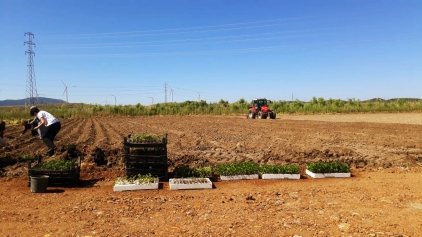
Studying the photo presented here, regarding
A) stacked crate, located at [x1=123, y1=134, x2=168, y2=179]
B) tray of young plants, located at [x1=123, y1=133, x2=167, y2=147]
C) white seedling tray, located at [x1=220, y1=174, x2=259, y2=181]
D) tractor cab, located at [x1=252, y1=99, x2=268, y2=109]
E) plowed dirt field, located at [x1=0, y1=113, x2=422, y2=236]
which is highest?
tractor cab, located at [x1=252, y1=99, x2=268, y2=109]

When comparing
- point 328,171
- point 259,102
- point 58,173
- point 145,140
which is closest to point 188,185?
point 145,140

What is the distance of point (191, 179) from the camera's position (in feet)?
24.3

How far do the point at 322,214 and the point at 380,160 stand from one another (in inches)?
225

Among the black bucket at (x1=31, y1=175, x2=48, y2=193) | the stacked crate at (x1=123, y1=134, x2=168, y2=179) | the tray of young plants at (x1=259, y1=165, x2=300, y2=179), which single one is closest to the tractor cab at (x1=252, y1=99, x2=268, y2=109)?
the tray of young plants at (x1=259, y1=165, x2=300, y2=179)

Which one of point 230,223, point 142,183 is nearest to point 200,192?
point 142,183

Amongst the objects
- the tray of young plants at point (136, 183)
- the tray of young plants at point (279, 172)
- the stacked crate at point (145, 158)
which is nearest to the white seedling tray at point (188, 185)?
the tray of young plants at point (136, 183)

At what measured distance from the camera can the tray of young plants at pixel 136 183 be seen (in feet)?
22.9

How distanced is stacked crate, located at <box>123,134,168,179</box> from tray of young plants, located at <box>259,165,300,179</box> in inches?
94.2

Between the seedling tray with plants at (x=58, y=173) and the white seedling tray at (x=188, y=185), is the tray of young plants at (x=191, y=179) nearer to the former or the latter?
the white seedling tray at (x=188, y=185)

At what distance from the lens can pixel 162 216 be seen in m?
5.37

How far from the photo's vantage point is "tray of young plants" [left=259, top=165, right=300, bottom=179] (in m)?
8.06

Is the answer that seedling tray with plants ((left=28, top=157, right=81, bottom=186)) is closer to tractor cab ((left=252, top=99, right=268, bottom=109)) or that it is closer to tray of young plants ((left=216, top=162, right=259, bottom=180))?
tray of young plants ((left=216, top=162, right=259, bottom=180))

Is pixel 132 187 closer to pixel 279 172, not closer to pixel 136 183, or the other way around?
→ pixel 136 183

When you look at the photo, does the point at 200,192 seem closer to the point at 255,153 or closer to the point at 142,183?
the point at 142,183
